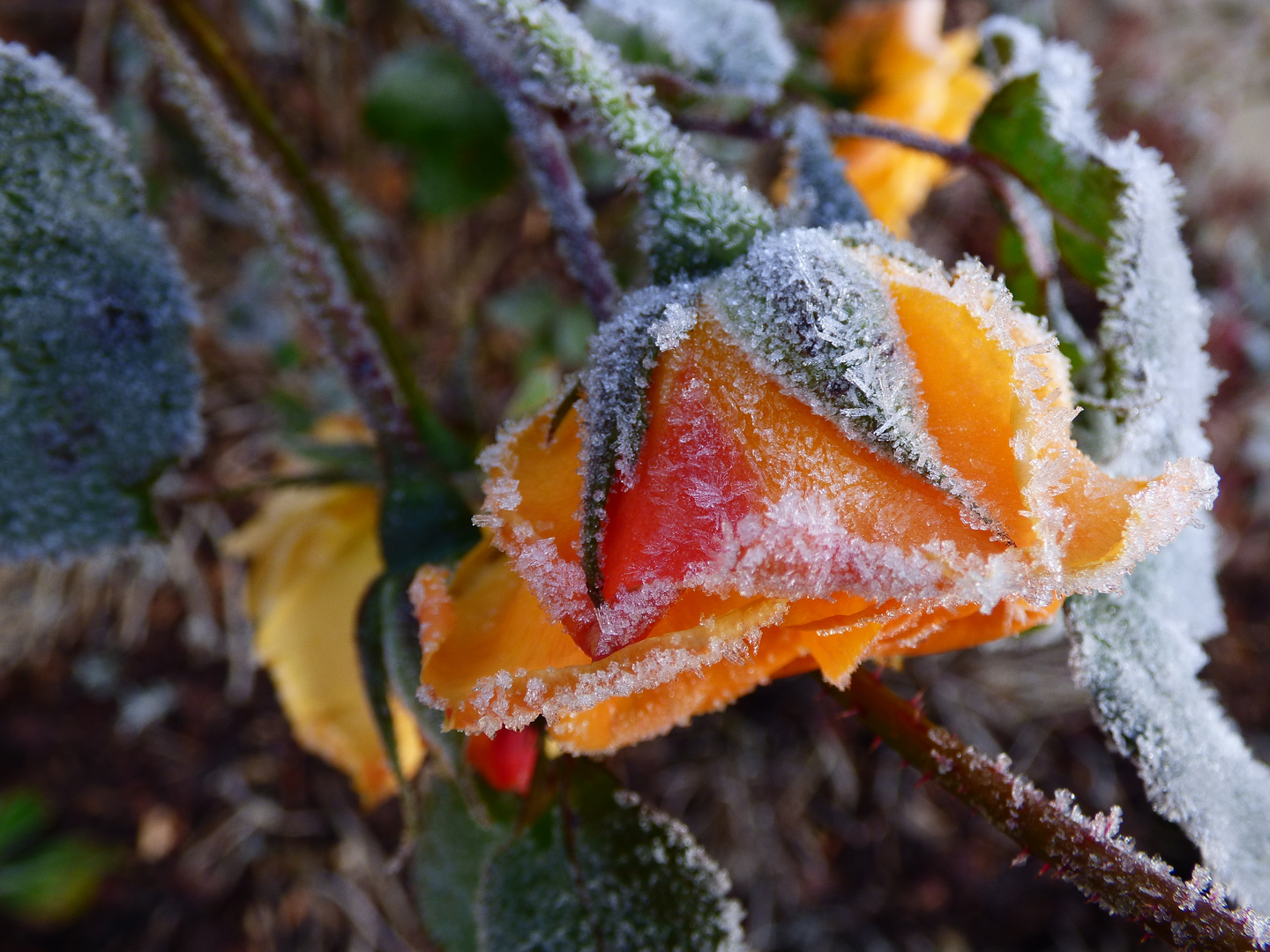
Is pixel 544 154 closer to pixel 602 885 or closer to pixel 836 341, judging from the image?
pixel 836 341

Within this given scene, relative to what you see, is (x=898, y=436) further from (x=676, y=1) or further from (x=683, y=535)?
(x=676, y=1)

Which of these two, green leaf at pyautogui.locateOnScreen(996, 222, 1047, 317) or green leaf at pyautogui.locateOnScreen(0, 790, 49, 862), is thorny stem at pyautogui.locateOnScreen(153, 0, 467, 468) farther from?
green leaf at pyautogui.locateOnScreen(0, 790, 49, 862)

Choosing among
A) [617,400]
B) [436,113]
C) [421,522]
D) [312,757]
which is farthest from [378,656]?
[312,757]

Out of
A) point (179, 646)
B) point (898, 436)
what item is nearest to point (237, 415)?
point (179, 646)

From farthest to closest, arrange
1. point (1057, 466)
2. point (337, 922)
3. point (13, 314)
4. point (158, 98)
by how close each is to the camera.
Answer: point (337, 922), point (158, 98), point (13, 314), point (1057, 466)

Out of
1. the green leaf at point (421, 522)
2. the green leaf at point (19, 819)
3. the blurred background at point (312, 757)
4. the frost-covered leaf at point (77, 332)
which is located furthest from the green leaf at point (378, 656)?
the green leaf at point (19, 819)

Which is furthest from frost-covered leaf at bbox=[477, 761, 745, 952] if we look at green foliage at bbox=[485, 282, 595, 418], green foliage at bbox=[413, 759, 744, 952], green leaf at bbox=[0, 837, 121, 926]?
green leaf at bbox=[0, 837, 121, 926]
